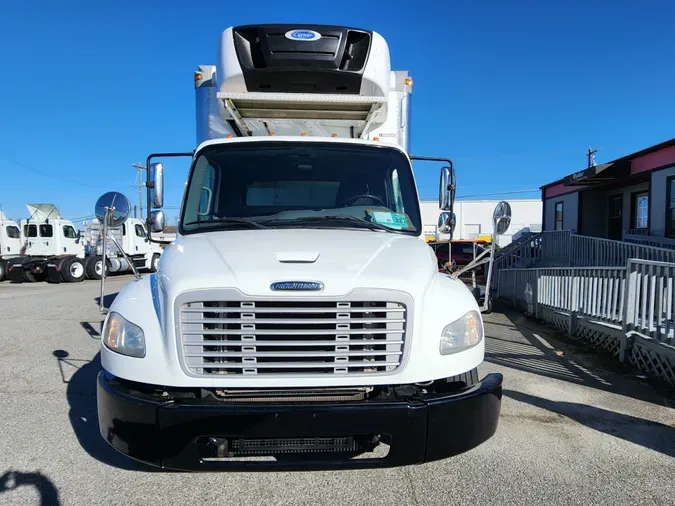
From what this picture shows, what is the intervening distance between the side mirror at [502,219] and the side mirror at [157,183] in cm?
303

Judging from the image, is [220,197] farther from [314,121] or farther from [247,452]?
[247,452]

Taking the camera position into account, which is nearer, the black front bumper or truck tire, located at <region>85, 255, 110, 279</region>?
Answer: the black front bumper

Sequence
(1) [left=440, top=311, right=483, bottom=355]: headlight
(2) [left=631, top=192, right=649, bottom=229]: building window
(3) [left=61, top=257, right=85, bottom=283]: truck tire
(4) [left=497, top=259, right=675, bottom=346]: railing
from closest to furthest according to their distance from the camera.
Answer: (1) [left=440, top=311, right=483, bottom=355]: headlight → (4) [left=497, top=259, right=675, bottom=346]: railing → (2) [left=631, top=192, right=649, bottom=229]: building window → (3) [left=61, top=257, right=85, bottom=283]: truck tire

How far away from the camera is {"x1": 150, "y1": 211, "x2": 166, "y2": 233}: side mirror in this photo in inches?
173

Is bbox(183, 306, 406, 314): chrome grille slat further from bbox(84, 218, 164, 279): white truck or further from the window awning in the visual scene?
bbox(84, 218, 164, 279): white truck

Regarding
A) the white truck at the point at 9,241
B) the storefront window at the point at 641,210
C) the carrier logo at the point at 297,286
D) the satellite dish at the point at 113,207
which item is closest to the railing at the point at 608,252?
the storefront window at the point at 641,210

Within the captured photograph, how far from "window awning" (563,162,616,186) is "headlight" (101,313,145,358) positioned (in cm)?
1487

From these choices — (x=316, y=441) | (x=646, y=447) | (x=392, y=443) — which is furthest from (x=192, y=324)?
(x=646, y=447)

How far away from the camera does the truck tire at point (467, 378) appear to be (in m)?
2.78

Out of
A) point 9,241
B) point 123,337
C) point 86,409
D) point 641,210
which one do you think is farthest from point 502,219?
point 9,241

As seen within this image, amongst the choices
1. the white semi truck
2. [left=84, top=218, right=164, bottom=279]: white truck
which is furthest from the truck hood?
[left=84, top=218, right=164, bottom=279]: white truck

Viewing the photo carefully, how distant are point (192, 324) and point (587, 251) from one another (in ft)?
39.1

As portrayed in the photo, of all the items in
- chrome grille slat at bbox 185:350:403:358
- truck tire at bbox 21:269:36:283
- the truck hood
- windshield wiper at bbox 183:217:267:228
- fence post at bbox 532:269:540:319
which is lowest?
truck tire at bbox 21:269:36:283

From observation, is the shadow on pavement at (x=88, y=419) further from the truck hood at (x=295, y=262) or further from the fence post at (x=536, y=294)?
the fence post at (x=536, y=294)
